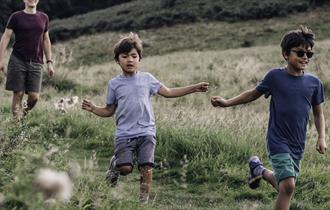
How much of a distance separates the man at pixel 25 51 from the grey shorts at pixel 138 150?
258cm

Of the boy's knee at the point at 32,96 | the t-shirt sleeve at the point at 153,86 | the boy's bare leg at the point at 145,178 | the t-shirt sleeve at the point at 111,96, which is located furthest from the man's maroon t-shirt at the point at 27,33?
the boy's bare leg at the point at 145,178

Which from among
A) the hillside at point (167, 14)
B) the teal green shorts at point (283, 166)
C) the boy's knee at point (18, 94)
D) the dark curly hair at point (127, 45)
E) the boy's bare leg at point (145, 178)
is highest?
the hillside at point (167, 14)

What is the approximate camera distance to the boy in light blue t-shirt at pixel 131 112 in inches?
196

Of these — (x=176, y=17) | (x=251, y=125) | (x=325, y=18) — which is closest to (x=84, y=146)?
(x=251, y=125)

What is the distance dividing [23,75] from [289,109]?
375 cm

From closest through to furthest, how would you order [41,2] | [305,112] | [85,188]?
1. [85,188]
2. [305,112]
3. [41,2]

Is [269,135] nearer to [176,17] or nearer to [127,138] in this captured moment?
[127,138]

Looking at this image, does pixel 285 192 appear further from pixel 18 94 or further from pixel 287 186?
pixel 18 94

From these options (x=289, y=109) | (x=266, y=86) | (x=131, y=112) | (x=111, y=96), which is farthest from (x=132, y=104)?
(x=289, y=109)

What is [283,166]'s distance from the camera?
4.55 metres

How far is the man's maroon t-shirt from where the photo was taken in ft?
23.9

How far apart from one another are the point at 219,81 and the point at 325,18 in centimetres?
2273

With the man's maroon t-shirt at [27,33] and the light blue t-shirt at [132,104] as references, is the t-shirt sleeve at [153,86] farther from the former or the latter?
the man's maroon t-shirt at [27,33]

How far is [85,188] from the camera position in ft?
13.8
